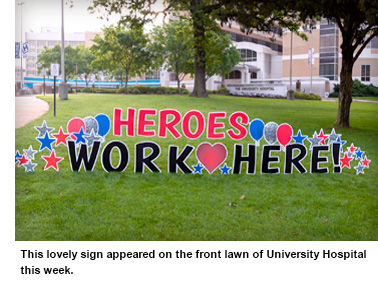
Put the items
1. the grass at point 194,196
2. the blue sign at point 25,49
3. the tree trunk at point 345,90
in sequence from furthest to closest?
the tree trunk at point 345,90
the blue sign at point 25,49
the grass at point 194,196

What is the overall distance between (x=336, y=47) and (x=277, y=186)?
218cm

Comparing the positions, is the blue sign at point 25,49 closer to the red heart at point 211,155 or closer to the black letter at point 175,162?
the black letter at point 175,162

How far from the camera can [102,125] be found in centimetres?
448

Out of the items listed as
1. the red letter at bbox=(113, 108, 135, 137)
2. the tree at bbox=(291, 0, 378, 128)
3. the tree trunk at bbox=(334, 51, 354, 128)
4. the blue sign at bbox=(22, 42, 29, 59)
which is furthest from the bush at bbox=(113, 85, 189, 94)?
the tree trunk at bbox=(334, 51, 354, 128)

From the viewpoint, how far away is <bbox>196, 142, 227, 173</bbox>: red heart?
180 inches

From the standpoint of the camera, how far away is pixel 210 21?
507 cm

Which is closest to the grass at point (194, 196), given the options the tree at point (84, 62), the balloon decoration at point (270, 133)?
the balloon decoration at point (270, 133)

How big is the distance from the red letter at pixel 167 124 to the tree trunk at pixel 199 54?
23.2 inches

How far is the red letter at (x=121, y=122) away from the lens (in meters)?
4.52

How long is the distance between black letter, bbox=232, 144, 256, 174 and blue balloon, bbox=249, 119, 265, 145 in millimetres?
135

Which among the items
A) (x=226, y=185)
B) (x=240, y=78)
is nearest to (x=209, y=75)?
(x=240, y=78)

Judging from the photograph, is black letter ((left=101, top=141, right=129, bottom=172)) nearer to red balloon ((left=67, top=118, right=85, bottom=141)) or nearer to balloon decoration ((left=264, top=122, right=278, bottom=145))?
red balloon ((left=67, top=118, right=85, bottom=141))

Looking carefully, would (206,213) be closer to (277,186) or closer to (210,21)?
(277,186)

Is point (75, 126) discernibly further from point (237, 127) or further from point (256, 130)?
point (256, 130)
